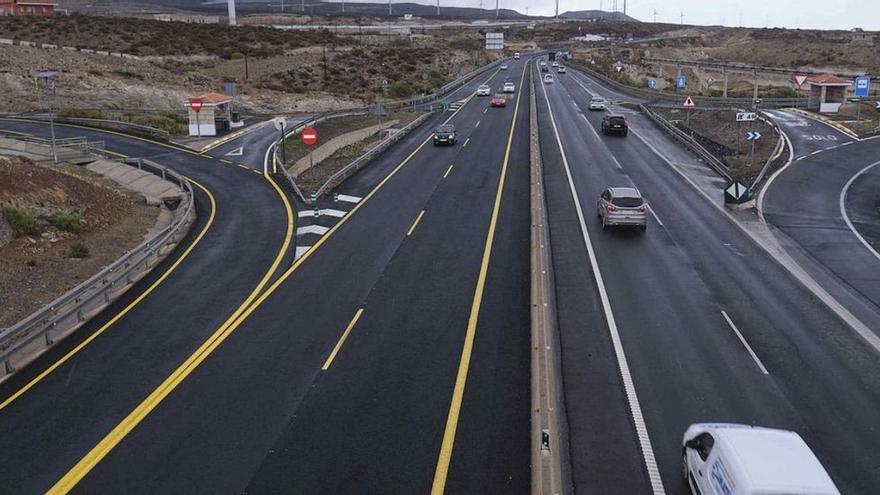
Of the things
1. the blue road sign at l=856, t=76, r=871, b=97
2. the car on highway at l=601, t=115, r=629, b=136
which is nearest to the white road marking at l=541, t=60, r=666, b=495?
the car on highway at l=601, t=115, r=629, b=136

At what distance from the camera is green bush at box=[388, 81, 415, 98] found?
91625mm

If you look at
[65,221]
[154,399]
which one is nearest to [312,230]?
[65,221]

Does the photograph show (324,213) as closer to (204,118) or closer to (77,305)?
(77,305)

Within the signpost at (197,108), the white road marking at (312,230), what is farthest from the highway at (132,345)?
the signpost at (197,108)

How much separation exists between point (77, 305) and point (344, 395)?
369 inches

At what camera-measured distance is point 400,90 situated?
93250 mm

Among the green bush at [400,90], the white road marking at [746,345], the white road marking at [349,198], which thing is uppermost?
the green bush at [400,90]

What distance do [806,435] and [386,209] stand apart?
22.0m

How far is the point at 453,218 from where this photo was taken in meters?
31.1

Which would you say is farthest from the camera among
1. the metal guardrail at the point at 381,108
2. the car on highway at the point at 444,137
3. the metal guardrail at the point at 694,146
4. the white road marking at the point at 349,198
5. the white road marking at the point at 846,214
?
the car on highway at the point at 444,137

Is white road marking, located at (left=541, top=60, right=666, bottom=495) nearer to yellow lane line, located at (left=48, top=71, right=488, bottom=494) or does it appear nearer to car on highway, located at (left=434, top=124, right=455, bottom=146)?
yellow lane line, located at (left=48, top=71, right=488, bottom=494)

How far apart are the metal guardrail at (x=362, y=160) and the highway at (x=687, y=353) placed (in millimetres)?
11800

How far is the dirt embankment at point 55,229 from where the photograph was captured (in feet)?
78.3

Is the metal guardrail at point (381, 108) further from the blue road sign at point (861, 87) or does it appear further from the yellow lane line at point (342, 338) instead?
the blue road sign at point (861, 87)
